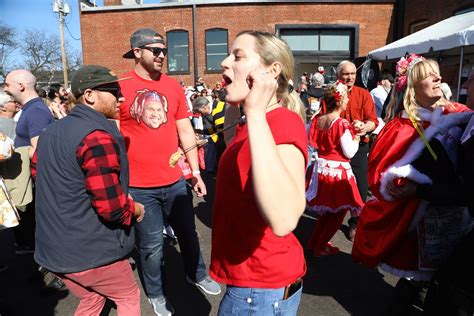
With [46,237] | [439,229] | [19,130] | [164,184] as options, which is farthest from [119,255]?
[19,130]

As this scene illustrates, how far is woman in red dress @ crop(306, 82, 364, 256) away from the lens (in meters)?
3.71

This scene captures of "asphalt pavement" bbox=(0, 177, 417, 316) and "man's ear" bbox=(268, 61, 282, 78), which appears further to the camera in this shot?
"asphalt pavement" bbox=(0, 177, 417, 316)

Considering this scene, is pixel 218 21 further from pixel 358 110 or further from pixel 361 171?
pixel 361 171

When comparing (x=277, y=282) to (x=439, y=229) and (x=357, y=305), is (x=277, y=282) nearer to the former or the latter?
(x=439, y=229)

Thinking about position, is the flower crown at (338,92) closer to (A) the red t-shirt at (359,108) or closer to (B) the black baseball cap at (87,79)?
(A) the red t-shirt at (359,108)

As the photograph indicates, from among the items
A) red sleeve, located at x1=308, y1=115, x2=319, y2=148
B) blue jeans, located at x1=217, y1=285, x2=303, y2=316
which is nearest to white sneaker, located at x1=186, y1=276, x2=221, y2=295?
red sleeve, located at x1=308, y1=115, x2=319, y2=148

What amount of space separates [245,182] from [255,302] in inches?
19.1

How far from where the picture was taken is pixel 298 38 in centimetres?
1902

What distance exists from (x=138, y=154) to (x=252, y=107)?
6.17ft

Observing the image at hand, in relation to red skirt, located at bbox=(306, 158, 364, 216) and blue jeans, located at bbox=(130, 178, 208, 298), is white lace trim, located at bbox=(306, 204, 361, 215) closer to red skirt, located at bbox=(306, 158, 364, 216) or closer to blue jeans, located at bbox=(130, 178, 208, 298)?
red skirt, located at bbox=(306, 158, 364, 216)

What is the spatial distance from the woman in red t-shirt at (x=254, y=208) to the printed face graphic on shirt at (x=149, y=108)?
1449 millimetres

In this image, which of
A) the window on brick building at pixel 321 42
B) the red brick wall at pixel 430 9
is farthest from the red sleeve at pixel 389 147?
the window on brick building at pixel 321 42

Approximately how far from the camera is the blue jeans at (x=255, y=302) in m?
1.46

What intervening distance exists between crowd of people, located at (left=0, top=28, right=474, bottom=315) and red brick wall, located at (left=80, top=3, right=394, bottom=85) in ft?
52.9
